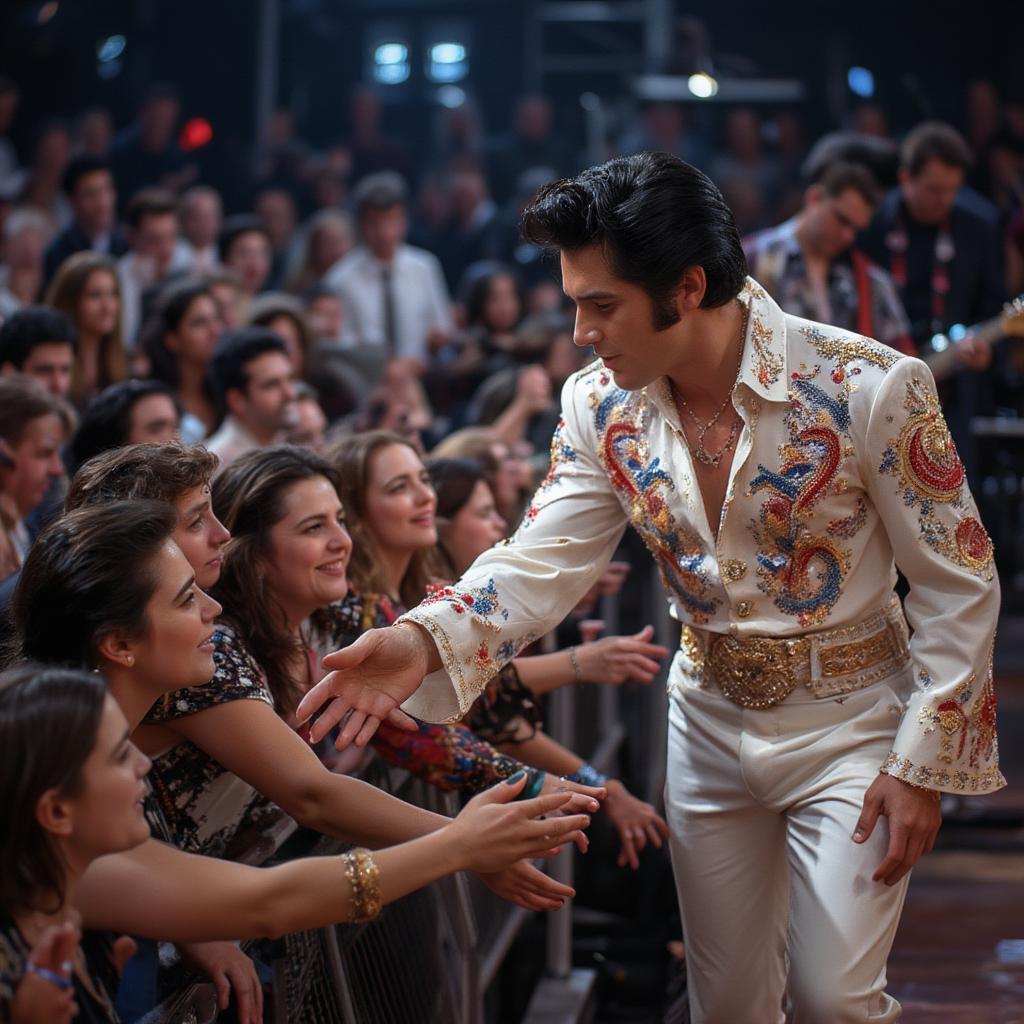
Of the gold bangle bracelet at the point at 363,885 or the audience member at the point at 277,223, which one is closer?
the gold bangle bracelet at the point at 363,885

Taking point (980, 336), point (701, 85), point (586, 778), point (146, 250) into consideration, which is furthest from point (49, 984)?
point (701, 85)

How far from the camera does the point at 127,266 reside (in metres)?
7.17

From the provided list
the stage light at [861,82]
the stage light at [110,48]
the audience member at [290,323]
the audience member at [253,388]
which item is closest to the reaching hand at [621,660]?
the audience member at [253,388]

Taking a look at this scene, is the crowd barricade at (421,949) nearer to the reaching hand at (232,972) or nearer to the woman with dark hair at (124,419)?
the reaching hand at (232,972)

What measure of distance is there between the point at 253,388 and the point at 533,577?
247 centimetres

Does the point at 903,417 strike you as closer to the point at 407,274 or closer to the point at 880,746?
the point at 880,746

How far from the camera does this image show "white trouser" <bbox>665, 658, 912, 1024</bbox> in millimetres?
2234

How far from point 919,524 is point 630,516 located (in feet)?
1.61

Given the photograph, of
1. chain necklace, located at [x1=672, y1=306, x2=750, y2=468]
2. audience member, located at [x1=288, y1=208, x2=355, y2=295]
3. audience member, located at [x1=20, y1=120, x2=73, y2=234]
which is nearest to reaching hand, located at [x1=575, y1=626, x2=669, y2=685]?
chain necklace, located at [x1=672, y1=306, x2=750, y2=468]

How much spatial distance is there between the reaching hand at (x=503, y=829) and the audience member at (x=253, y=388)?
2879mm

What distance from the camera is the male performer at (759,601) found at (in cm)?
228

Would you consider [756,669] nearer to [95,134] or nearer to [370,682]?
[370,682]

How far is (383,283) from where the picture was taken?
25.8ft

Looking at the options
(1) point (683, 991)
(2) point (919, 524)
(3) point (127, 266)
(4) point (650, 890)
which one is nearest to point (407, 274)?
(3) point (127, 266)
